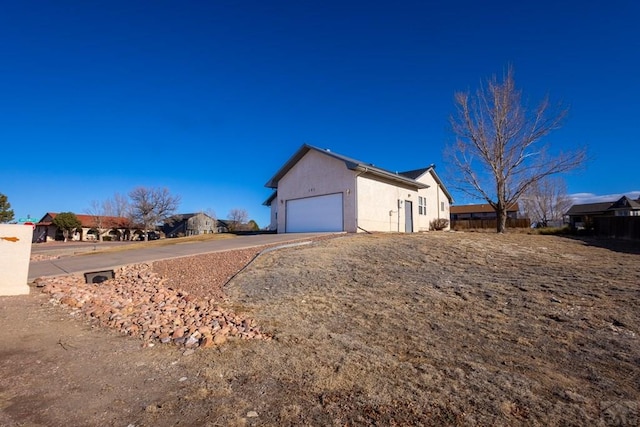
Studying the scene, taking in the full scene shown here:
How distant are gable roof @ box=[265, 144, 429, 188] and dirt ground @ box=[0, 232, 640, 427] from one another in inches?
434

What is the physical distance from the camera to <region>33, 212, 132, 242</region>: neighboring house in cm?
4895

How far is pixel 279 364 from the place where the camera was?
3.57m

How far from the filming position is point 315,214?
19594mm

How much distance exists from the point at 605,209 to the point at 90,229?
7423 cm

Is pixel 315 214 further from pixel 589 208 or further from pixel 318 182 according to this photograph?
pixel 589 208

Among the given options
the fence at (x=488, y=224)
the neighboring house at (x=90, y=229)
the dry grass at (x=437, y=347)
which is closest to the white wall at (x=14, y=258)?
the dry grass at (x=437, y=347)

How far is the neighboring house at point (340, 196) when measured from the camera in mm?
17766

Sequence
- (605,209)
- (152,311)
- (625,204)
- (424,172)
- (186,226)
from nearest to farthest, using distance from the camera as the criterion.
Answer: (152,311) < (424,172) < (625,204) < (605,209) < (186,226)

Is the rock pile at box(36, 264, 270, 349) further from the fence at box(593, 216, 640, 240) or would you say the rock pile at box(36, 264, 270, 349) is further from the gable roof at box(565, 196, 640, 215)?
the gable roof at box(565, 196, 640, 215)

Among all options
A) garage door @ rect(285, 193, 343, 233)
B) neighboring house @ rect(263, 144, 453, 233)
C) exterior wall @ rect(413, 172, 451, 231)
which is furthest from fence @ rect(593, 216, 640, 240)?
garage door @ rect(285, 193, 343, 233)

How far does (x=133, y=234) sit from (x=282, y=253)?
53.2 m

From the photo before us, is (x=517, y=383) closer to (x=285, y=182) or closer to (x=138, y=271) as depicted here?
(x=138, y=271)

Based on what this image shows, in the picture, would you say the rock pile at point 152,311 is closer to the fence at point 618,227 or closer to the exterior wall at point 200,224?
the fence at point 618,227

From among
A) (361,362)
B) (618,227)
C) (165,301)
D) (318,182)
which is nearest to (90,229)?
(318,182)
